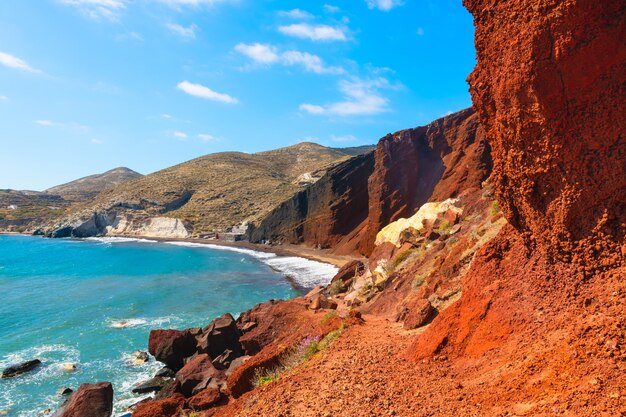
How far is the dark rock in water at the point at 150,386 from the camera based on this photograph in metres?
16.5

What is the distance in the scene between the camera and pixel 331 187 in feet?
194

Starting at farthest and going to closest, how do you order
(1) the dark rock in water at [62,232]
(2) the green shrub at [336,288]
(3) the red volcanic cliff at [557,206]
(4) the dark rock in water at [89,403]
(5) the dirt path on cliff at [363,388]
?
1. (1) the dark rock in water at [62,232]
2. (2) the green shrub at [336,288]
3. (4) the dark rock in water at [89,403]
4. (5) the dirt path on cliff at [363,388]
5. (3) the red volcanic cliff at [557,206]

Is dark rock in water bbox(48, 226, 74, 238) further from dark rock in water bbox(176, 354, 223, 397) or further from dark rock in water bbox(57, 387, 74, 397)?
dark rock in water bbox(176, 354, 223, 397)

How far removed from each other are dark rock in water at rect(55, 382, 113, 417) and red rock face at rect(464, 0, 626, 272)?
14.6 metres

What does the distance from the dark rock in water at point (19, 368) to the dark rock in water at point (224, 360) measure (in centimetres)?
1036

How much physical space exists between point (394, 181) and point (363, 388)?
42019mm

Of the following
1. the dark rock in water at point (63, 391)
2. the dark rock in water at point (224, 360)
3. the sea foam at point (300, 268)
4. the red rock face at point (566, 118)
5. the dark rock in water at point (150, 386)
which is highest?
the red rock face at point (566, 118)

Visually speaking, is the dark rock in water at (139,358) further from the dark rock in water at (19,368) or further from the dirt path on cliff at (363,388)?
the dirt path on cliff at (363,388)

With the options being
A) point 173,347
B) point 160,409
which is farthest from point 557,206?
point 173,347

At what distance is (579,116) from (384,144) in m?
44.6

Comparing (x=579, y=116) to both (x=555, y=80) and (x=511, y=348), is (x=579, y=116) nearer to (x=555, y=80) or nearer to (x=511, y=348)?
(x=555, y=80)

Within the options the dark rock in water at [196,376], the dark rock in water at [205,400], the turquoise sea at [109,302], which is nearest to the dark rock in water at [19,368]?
the turquoise sea at [109,302]

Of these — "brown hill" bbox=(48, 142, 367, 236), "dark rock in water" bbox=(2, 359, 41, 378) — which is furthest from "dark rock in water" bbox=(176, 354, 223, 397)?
"brown hill" bbox=(48, 142, 367, 236)

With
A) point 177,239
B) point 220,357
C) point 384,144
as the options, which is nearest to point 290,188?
point 177,239
